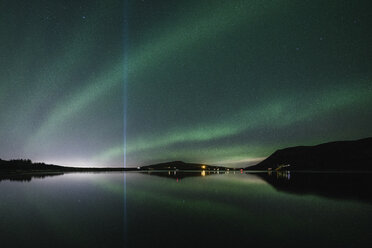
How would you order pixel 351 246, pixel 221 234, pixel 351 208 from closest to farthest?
pixel 351 246 → pixel 221 234 → pixel 351 208

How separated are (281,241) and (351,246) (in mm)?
2227

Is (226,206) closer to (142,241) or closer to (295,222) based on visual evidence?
(295,222)

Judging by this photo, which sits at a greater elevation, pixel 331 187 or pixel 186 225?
pixel 186 225

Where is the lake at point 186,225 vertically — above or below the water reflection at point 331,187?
above

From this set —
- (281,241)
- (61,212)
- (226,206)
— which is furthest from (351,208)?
(61,212)

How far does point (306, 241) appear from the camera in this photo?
7.86 metres

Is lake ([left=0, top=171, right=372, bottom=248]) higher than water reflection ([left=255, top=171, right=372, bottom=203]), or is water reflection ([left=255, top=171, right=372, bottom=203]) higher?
lake ([left=0, top=171, right=372, bottom=248])

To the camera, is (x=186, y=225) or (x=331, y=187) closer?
(x=186, y=225)

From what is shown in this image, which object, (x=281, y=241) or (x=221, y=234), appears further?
(x=221, y=234)

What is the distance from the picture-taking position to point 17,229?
9.59 m

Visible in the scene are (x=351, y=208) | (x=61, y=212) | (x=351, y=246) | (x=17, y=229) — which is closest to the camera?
(x=351, y=246)

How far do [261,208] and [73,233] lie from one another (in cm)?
1078

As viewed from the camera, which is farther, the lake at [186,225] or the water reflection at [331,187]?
the water reflection at [331,187]

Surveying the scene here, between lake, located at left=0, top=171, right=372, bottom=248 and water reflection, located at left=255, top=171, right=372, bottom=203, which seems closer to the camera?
lake, located at left=0, top=171, right=372, bottom=248
